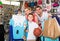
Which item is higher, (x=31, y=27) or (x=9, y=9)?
(x=9, y=9)

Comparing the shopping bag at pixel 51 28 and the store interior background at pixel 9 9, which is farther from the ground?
the store interior background at pixel 9 9

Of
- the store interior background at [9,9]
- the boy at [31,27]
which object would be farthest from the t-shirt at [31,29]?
the store interior background at [9,9]

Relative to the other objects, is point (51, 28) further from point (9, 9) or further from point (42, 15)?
point (9, 9)

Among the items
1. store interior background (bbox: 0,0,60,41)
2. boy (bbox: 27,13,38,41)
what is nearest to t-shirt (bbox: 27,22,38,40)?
boy (bbox: 27,13,38,41)

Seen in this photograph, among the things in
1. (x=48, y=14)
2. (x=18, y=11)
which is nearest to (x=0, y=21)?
(x=18, y=11)

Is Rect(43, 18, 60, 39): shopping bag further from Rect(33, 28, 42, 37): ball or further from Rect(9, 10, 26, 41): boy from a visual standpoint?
Rect(9, 10, 26, 41): boy

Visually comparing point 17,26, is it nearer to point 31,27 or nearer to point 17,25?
point 17,25

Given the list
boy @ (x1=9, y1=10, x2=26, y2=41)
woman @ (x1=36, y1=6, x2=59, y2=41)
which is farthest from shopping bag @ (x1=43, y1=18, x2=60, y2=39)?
boy @ (x1=9, y1=10, x2=26, y2=41)

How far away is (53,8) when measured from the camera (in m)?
1.37

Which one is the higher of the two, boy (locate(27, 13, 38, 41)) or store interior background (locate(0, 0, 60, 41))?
store interior background (locate(0, 0, 60, 41))

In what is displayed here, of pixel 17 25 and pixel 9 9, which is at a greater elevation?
pixel 9 9

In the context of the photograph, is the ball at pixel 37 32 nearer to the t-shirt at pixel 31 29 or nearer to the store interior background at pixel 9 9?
the t-shirt at pixel 31 29

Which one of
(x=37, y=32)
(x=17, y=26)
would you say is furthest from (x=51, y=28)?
(x=17, y=26)

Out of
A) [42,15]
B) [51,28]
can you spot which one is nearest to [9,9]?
[42,15]
